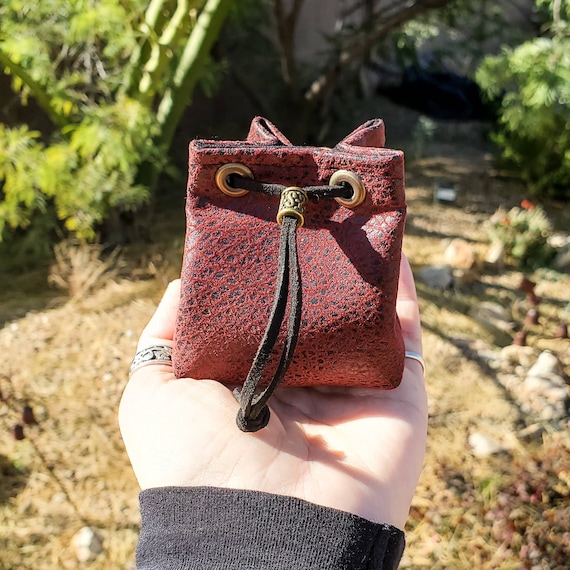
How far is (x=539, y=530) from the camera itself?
1844 mm

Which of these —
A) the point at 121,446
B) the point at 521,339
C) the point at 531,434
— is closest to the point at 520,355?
the point at 521,339

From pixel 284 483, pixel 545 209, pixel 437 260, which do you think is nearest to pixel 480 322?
pixel 437 260

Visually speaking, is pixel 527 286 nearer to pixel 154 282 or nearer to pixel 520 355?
pixel 520 355

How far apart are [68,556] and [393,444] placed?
1.20m

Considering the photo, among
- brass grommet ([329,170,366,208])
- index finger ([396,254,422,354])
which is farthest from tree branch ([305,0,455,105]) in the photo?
brass grommet ([329,170,366,208])

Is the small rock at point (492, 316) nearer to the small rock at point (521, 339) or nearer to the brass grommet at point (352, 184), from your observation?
the small rock at point (521, 339)

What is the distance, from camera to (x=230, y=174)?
3.11ft

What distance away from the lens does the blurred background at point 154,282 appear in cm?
188

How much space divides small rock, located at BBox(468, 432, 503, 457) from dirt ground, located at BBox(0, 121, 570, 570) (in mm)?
17

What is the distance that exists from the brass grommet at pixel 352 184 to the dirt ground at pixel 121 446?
1.30m

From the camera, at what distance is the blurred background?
1.88 metres

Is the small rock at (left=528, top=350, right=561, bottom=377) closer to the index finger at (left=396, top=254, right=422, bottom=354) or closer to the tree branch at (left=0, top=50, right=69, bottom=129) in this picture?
the index finger at (left=396, top=254, right=422, bottom=354)

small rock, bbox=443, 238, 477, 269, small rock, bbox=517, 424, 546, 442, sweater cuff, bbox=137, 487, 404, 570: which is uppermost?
sweater cuff, bbox=137, 487, 404, 570

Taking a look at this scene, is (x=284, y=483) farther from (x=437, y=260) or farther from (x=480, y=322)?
(x=437, y=260)
